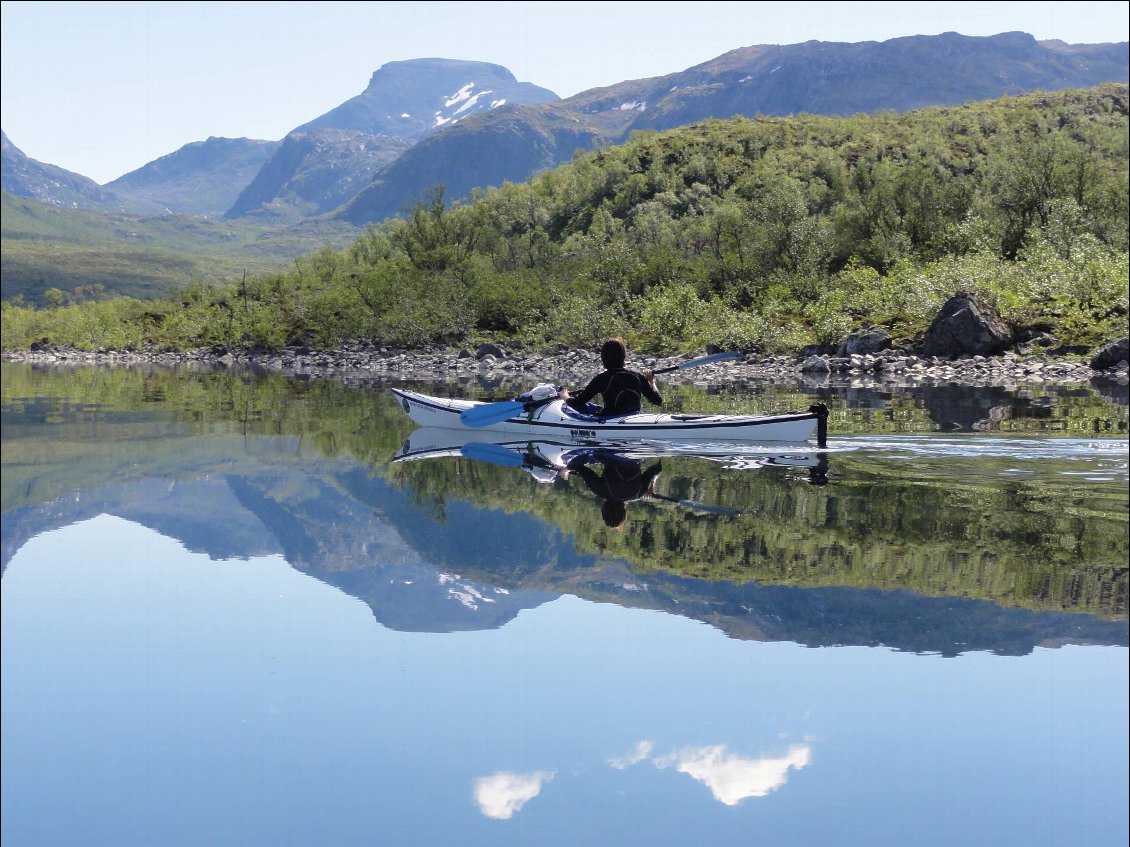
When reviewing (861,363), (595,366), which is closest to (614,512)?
(861,363)

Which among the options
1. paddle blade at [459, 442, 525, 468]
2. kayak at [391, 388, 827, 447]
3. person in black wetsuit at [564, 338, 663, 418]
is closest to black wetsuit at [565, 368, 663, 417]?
person in black wetsuit at [564, 338, 663, 418]

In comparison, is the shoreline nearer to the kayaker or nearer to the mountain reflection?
the kayaker

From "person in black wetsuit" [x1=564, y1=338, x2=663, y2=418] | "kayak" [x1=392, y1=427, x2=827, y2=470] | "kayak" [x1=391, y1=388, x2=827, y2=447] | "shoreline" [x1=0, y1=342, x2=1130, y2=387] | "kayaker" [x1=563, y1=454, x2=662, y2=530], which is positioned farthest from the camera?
"shoreline" [x1=0, y1=342, x2=1130, y2=387]

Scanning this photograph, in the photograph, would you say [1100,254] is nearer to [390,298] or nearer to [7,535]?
[390,298]

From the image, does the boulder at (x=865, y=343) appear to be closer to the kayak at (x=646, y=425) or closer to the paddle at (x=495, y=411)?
the paddle at (x=495, y=411)

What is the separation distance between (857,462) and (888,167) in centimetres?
7488

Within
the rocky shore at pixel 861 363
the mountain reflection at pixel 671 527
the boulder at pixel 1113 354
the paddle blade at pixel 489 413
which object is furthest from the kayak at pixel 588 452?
the boulder at pixel 1113 354

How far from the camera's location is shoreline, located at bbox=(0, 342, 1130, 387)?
39.0 metres

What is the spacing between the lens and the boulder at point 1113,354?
38.3m

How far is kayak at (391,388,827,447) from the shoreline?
60.3ft

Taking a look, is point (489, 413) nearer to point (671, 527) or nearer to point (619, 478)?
point (619, 478)

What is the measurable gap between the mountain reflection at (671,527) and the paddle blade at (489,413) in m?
0.62

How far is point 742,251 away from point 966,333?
92.1 feet

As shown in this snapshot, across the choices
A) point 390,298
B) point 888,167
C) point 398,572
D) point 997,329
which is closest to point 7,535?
point 398,572
